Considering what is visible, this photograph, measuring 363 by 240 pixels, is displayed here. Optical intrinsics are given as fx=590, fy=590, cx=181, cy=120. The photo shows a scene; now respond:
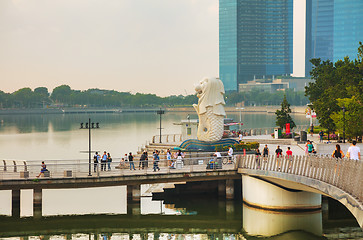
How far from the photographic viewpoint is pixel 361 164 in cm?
2158

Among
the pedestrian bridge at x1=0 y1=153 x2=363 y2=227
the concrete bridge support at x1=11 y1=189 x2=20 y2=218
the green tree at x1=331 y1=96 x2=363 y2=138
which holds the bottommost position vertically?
the concrete bridge support at x1=11 y1=189 x2=20 y2=218

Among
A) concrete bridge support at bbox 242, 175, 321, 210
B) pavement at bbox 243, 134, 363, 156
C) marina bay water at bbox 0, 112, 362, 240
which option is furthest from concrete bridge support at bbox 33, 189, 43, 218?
pavement at bbox 243, 134, 363, 156

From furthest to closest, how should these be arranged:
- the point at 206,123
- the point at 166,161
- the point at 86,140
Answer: the point at 86,140, the point at 206,123, the point at 166,161

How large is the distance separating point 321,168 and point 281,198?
8.54 m

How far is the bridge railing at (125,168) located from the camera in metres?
37.0

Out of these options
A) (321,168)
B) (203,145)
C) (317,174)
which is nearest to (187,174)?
(203,145)

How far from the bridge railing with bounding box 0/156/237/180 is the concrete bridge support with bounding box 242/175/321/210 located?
296 cm

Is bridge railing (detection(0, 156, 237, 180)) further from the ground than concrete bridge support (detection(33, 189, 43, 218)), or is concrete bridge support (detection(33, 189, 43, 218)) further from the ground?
bridge railing (detection(0, 156, 237, 180))

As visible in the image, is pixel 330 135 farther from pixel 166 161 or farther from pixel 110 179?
pixel 110 179

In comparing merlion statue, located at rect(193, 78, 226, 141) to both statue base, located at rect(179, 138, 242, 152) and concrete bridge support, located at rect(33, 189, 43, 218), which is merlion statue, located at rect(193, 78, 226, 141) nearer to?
statue base, located at rect(179, 138, 242, 152)

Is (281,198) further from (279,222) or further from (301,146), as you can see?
(301,146)

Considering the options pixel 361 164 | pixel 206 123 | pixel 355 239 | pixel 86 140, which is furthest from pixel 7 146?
pixel 361 164

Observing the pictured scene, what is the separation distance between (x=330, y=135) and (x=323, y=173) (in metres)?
29.7

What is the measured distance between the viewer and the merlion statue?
48500 mm
